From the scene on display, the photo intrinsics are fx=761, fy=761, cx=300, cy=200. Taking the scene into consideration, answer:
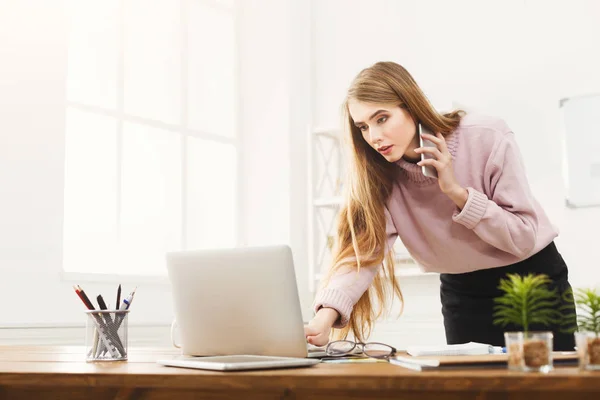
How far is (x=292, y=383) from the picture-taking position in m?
0.96

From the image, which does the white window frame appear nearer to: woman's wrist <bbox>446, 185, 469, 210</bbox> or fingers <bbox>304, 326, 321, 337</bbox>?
fingers <bbox>304, 326, 321, 337</bbox>

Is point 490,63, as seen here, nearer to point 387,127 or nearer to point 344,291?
point 387,127

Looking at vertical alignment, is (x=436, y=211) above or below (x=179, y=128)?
below

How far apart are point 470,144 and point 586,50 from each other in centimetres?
169

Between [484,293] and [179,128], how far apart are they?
199 cm

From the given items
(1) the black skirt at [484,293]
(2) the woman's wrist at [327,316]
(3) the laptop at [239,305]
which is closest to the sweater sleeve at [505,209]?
(1) the black skirt at [484,293]

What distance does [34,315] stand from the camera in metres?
2.73

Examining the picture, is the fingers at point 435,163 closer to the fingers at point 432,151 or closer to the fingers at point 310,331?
the fingers at point 432,151

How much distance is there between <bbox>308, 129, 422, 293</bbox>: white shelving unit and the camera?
3.63 meters

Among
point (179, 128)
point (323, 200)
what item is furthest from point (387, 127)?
point (179, 128)

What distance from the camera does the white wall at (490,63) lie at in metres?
3.32

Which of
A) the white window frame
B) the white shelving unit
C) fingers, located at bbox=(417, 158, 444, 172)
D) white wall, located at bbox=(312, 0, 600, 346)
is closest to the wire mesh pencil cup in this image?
fingers, located at bbox=(417, 158, 444, 172)

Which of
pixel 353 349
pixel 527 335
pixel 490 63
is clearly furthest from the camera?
pixel 490 63

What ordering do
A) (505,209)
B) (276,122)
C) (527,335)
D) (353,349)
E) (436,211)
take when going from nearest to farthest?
(527,335) → (353,349) → (505,209) → (436,211) → (276,122)
